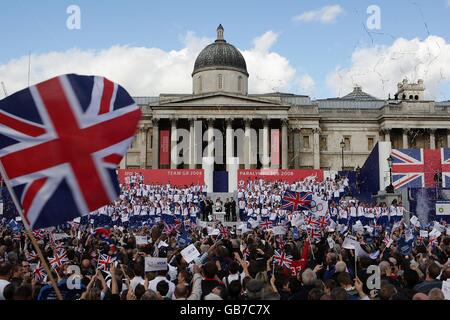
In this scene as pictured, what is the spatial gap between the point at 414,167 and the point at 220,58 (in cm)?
3842

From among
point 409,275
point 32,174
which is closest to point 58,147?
point 32,174

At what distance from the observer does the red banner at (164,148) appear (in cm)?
6300

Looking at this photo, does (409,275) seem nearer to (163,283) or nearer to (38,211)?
(163,283)

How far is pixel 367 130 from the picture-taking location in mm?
69812

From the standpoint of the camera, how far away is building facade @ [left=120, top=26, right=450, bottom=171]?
205ft

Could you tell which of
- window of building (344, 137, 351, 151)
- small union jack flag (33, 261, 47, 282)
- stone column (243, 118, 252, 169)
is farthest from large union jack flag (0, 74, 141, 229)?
window of building (344, 137, 351, 151)

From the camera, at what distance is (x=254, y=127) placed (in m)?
64.9

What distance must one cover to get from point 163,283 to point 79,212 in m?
1.89

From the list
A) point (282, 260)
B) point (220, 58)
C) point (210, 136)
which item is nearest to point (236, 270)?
point (282, 260)

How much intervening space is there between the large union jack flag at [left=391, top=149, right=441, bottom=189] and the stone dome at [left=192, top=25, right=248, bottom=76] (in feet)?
121

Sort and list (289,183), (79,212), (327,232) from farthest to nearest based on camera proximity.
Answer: (289,183) → (327,232) → (79,212)

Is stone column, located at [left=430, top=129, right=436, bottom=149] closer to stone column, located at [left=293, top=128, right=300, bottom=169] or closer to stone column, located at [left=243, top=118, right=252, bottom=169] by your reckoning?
stone column, located at [left=293, top=128, right=300, bottom=169]

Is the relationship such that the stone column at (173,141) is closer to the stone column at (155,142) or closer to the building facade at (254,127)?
the building facade at (254,127)

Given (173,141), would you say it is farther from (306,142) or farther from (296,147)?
(306,142)
